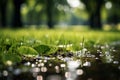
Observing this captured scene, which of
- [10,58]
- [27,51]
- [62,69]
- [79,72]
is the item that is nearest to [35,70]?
[62,69]

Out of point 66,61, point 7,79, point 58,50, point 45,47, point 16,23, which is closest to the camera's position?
point 7,79

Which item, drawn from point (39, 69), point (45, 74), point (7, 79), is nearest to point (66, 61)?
point (39, 69)

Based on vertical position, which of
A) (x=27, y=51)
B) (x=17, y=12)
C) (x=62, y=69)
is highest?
(x=17, y=12)

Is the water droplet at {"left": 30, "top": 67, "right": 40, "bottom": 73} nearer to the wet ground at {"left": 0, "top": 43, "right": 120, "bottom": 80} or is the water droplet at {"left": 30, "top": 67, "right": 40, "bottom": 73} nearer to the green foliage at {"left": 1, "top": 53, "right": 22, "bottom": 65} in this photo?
the wet ground at {"left": 0, "top": 43, "right": 120, "bottom": 80}

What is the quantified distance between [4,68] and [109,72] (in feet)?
5.05

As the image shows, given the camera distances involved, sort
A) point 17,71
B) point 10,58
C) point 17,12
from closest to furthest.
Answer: point 17,71 → point 10,58 → point 17,12

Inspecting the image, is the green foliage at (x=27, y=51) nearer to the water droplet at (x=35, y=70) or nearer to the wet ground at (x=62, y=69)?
the wet ground at (x=62, y=69)

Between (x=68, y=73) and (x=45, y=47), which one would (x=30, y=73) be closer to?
(x=68, y=73)

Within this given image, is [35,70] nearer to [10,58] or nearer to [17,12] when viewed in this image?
[10,58]

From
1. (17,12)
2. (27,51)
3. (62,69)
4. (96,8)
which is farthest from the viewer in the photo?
(96,8)

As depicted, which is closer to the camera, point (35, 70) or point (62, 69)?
point (35, 70)

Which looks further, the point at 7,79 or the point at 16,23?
the point at 16,23

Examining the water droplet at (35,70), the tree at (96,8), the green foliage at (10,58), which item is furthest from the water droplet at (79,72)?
the tree at (96,8)

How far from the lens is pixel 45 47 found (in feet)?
22.0
